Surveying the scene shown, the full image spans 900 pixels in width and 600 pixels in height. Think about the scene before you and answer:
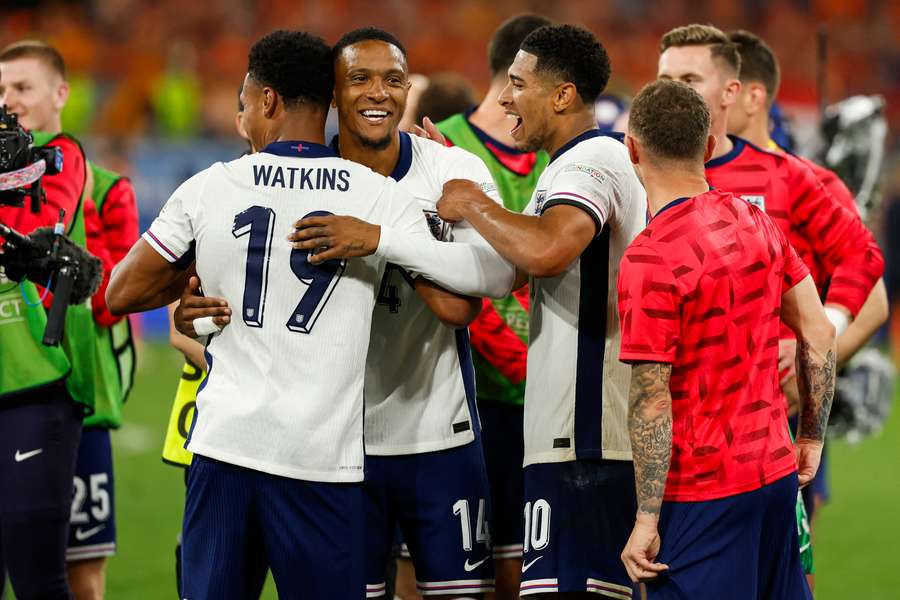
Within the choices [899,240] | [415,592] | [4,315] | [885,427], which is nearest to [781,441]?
[415,592]

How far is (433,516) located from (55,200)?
2.00 m

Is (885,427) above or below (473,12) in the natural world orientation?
below

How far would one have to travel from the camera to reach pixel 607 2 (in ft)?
65.0

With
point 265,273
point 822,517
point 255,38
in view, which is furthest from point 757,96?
point 255,38

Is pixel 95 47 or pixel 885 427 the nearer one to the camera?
pixel 885 427

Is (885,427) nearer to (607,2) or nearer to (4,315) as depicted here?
(4,315)

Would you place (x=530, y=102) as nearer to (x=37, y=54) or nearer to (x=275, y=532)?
(x=275, y=532)

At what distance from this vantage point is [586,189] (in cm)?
367

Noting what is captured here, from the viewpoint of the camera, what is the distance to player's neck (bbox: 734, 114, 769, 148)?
540cm

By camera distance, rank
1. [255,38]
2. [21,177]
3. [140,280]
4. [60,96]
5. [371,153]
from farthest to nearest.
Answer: [255,38] < [60,96] < [21,177] < [371,153] < [140,280]

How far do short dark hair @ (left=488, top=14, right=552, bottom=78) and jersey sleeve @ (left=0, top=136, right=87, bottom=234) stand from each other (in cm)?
178

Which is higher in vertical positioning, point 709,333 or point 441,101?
point 441,101

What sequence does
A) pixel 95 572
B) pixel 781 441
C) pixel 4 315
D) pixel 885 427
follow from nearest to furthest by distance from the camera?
pixel 781 441, pixel 4 315, pixel 95 572, pixel 885 427

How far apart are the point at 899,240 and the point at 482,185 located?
12936mm
